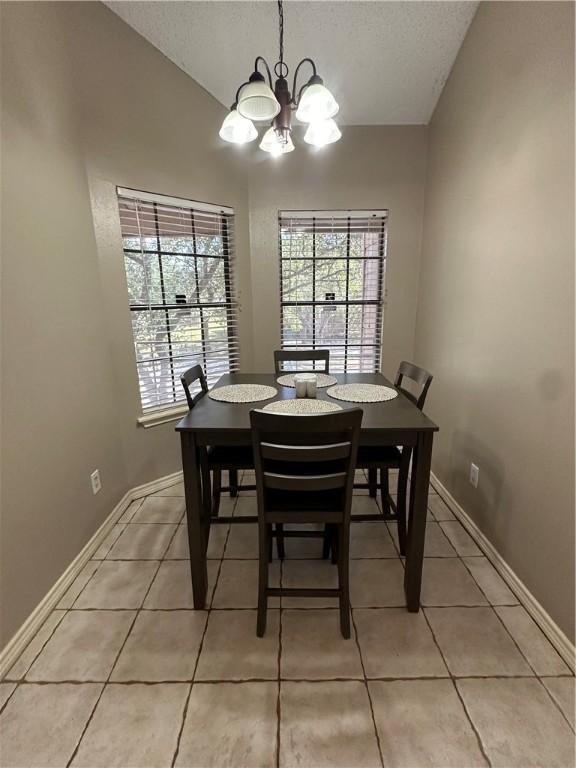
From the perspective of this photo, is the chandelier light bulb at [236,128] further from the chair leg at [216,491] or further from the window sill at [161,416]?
the chair leg at [216,491]

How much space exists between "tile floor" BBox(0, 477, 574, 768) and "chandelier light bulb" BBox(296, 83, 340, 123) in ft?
6.98

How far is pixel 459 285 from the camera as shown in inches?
86.9

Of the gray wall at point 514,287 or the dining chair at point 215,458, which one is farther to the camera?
the dining chair at point 215,458

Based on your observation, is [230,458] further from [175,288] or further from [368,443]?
[175,288]

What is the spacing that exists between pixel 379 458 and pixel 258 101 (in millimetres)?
1681

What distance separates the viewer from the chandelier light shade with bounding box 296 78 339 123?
1434 mm

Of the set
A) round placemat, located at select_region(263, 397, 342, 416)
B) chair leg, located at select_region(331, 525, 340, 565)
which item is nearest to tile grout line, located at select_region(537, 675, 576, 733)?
chair leg, located at select_region(331, 525, 340, 565)

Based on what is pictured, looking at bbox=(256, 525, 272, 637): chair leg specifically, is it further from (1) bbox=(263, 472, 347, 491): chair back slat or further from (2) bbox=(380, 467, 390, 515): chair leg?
(2) bbox=(380, 467, 390, 515): chair leg

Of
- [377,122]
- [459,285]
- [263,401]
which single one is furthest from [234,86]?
[263,401]

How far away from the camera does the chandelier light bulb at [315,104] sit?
143 cm

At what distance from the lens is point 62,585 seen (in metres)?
1.66

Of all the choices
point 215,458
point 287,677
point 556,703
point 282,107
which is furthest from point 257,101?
point 556,703

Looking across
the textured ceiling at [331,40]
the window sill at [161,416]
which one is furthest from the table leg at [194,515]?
the textured ceiling at [331,40]

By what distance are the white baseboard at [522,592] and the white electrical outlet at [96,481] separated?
2186 mm
